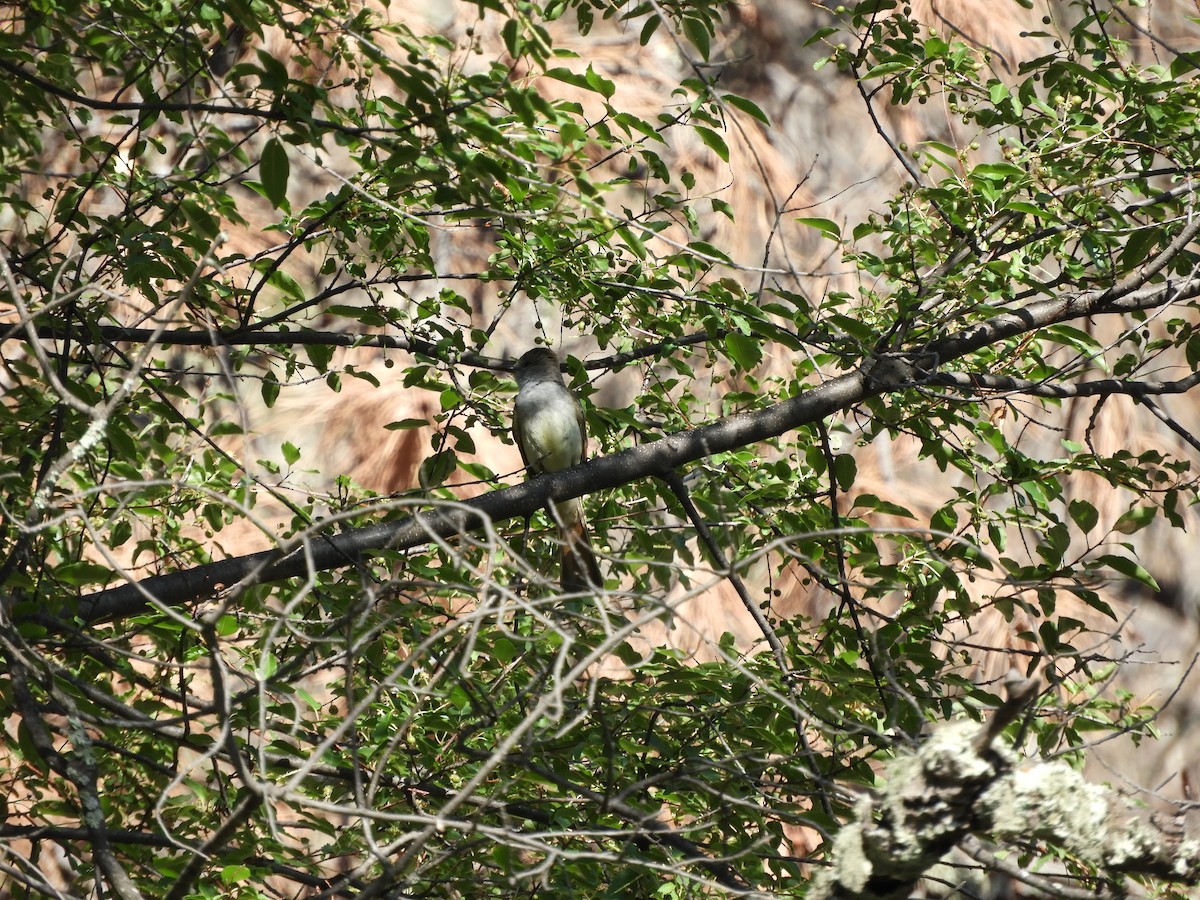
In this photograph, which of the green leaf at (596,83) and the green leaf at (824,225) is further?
the green leaf at (824,225)

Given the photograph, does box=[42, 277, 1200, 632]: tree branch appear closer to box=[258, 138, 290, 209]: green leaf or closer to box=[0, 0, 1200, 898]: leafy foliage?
box=[0, 0, 1200, 898]: leafy foliage

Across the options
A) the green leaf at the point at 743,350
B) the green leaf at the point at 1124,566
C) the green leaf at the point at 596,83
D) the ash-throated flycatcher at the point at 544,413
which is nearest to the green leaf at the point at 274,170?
the green leaf at the point at 596,83

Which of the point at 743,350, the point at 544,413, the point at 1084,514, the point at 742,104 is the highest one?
the point at 544,413

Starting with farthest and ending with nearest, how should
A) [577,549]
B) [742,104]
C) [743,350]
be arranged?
[577,549] < [743,350] < [742,104]

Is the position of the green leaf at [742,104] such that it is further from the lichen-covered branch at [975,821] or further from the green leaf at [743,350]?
the lichen-covered branch at [975,821]

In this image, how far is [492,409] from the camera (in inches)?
154

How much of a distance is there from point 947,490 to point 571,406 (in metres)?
3.91

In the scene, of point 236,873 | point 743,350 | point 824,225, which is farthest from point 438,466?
point 236,873

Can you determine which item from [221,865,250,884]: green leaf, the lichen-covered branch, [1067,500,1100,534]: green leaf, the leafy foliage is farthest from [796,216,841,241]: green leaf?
[221,865,250,884]: green leaf

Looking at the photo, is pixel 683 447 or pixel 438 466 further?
pixel 438 466

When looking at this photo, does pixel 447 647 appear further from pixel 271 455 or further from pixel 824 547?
pixel 271 455

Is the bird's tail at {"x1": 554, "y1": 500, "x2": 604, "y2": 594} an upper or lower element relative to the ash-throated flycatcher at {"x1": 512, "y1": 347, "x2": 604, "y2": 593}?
lower

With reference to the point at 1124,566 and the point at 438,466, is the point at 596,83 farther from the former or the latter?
the point at 1124,566

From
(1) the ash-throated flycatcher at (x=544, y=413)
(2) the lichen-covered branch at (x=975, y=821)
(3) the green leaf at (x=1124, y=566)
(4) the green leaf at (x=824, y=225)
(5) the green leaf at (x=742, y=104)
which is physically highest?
(1) the ash-throated flycatcher at (x=544, y=413)
